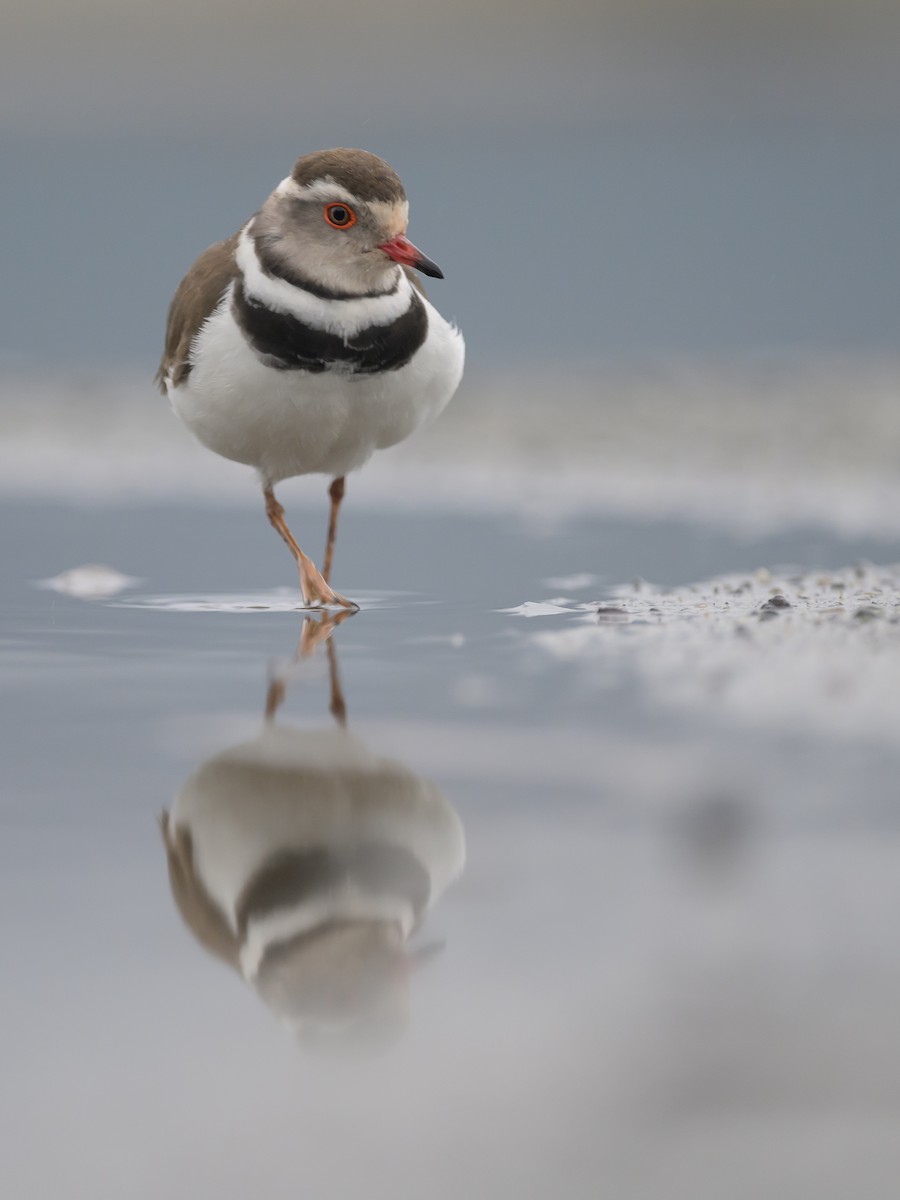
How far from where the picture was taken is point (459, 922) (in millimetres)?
2074

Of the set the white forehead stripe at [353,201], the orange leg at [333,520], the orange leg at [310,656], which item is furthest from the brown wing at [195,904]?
the orange leg at [333,520]

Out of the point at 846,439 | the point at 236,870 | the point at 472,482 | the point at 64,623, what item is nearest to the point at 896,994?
the point at 236,870

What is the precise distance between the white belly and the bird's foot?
0.31 metres

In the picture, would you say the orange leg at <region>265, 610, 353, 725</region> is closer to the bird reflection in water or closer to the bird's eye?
the bird reflection in water

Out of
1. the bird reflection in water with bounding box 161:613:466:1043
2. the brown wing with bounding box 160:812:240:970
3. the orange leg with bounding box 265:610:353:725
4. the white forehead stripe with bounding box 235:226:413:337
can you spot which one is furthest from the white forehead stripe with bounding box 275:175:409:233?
the brown wing with bounding box 160:812:240:970

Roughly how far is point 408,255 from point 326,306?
271 mm

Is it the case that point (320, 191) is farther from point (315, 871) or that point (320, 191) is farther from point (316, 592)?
point (315, 871)

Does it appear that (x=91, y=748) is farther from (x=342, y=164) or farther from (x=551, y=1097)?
(x=342, y=164)

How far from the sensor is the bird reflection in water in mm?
1846

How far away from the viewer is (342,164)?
468 centimetres

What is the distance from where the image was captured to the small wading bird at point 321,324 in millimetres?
4617

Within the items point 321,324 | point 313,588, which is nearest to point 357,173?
point 321,324

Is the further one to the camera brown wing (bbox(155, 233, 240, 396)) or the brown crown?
brown wing (bbox(155, 233, 240, 396))

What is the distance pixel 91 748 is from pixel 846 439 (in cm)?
733
